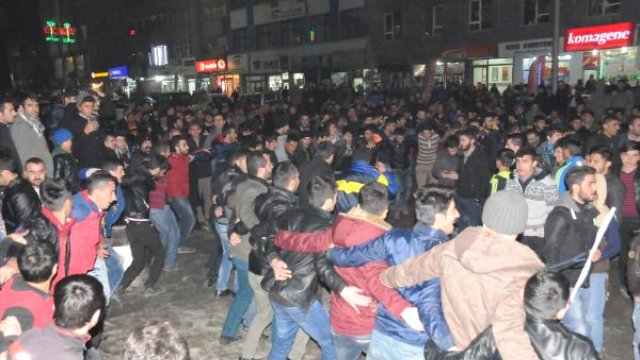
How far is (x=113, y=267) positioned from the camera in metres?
6.19

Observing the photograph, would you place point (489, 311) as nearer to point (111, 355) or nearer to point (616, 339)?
point (616, 339)

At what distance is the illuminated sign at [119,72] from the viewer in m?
60.0

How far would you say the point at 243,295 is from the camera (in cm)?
561

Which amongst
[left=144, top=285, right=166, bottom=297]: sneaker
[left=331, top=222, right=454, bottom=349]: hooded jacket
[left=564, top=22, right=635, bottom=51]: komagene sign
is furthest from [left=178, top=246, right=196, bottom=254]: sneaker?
[left=564, top=22, right=635, bottom=51]: komagene sign

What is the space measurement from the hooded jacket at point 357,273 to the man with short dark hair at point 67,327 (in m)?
1.54

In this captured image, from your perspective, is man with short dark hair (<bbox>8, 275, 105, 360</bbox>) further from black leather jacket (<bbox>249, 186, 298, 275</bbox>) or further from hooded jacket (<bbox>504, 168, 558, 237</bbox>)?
hooded jacket (<bbox>504, 168, 558, 237</bbox>)

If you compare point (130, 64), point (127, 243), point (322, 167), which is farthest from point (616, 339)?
point (130, 64)

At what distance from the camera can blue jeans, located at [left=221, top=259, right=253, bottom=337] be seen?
5.58m

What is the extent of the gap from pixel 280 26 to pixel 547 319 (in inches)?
1753

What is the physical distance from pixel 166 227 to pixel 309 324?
397 centimetres

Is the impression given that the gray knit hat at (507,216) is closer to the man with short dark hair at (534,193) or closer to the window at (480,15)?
the man with short dark hair at (534,193)

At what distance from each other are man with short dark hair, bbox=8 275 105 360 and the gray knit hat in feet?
7.41

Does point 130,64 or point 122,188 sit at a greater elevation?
point 130,64

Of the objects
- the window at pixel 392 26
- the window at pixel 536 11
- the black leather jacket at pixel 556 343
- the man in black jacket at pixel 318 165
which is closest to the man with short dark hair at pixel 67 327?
the black leather jacket at pixel 556 343
